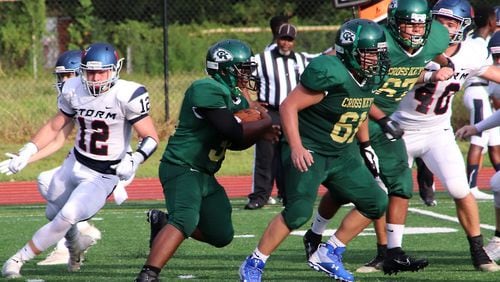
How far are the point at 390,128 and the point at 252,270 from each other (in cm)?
122

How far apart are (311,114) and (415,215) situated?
4.13 metres

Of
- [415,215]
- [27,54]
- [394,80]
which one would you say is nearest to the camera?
[394,80]

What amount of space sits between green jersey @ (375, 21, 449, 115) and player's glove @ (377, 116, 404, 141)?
233mm

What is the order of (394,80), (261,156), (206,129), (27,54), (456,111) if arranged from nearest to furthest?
1. (206,129)
2. (394,80)
3. (261,156)
4. (456,111)
5. (27,54)

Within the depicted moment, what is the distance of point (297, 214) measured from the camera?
245 inches

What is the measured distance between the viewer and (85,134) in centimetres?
723

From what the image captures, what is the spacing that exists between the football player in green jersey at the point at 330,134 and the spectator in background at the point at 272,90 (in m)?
4.55

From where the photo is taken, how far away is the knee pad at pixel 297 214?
6230mm

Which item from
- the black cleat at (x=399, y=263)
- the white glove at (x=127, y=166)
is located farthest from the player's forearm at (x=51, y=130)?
the black cleat at (x=399, y=263)

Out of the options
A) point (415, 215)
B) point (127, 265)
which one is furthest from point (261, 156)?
point (127, 265)

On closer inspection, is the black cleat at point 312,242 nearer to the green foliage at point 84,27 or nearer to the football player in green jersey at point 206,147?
the football player in green jersey at point 206,147

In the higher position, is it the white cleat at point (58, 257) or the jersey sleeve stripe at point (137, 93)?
the jersey sleeve stripe at point (137, 93)

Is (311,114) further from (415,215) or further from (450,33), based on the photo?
(415,215)

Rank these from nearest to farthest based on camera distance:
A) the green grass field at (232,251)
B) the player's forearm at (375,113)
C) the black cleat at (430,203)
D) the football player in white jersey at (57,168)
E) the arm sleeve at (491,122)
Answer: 1. the player's forearm at (375,113)
2. the green grass field at (232,251)
3. the arm sleeve at (491,122)
4. the football player in white jersey at (57,168)
5. the black cleat at (430,203)
